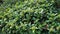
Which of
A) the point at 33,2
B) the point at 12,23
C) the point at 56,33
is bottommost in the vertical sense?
the point at 56,33

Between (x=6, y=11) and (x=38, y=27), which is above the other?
(x=6, y=11)

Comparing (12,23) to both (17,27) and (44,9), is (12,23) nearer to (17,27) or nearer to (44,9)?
(17,27)

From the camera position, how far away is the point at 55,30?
369cm

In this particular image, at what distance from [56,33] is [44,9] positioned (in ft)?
2.37

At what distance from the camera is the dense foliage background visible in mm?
3783

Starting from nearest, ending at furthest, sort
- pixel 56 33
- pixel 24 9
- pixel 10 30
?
1. pixel 56 33
2. pixel 10 30
3. pixel 24 9

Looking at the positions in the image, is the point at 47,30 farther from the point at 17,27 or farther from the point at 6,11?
the point at 6,11

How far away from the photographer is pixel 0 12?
4.52 meters

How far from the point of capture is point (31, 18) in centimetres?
402

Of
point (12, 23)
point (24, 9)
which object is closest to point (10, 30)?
point (12, 23)

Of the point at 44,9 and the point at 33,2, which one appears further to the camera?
the point at 33,2

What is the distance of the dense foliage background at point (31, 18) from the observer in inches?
149

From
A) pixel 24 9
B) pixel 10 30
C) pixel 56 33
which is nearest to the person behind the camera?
pixel 56 33

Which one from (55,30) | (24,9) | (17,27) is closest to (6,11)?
(24,9)
